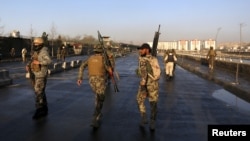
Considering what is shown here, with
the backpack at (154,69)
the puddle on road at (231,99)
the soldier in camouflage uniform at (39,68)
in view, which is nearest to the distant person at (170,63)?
the puddle on road at (231,99)

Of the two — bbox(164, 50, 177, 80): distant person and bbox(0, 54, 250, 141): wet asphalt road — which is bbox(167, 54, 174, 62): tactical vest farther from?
bbox(0, 54, 250, 141): wet asphalt road

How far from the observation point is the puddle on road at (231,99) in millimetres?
12609

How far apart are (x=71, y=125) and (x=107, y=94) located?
20.7ft

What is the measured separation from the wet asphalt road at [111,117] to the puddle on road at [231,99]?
1.04 feet

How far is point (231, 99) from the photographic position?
14.5 m

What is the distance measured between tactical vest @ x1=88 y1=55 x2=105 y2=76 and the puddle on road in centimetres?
521

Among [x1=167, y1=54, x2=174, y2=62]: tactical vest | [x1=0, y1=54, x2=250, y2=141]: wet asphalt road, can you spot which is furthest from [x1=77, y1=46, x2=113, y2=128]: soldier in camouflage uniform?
[x1=167, y1=54, x2=174, y2=62]: tactical vest

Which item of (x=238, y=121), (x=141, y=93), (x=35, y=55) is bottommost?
(x=238, y=121)

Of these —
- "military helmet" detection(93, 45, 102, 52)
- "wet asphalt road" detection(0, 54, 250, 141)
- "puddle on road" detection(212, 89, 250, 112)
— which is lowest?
"puddle on road" detection(212, 89, 250, 112)

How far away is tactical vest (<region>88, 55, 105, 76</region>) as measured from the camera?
28.8 ft

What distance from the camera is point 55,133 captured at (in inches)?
316

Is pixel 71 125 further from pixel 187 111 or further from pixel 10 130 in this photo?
pixel 187 111

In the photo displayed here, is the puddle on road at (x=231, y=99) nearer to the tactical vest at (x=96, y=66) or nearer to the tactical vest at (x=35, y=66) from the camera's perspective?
the tactical vest at (x=96, y=66)

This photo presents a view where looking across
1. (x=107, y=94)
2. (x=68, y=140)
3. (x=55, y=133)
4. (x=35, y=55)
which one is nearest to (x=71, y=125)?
(x=55, y=133)
